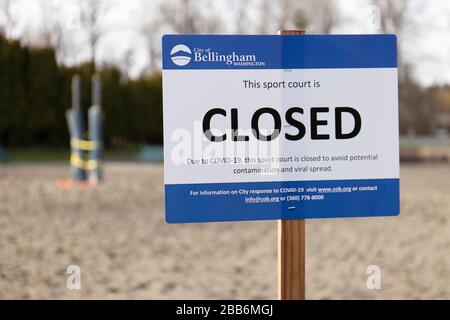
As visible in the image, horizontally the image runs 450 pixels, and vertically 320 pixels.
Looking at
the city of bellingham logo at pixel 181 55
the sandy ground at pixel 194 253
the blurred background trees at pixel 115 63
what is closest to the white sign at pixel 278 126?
the city of bellingham logo at pixel 181 55

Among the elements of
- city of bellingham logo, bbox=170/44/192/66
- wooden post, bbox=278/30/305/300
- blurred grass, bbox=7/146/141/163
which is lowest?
Answer: wooden post, bbox=278/30/305/300

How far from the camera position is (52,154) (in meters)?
23.2

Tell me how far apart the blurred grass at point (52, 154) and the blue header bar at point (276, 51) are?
61.8 ft

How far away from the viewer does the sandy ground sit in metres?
4.92

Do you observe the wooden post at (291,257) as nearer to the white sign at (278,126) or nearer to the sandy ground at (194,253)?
the white sign at (278,126)

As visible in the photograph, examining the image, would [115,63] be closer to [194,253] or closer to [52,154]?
[52,154]

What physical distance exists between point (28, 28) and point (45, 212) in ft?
72.9

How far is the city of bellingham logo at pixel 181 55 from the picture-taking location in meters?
2.43

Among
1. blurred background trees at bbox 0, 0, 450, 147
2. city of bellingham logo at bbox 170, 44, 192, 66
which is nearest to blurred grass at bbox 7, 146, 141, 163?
blurred background trees at bbox 0, 0, 450, 147

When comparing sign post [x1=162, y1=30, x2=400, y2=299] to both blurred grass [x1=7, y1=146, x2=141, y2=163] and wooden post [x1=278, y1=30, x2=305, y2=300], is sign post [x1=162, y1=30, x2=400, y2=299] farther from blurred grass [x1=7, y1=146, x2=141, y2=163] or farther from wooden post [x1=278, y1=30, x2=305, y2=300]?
blurred grass [x1=7, y1=146, x2=141, y2=163]

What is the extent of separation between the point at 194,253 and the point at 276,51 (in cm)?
410
